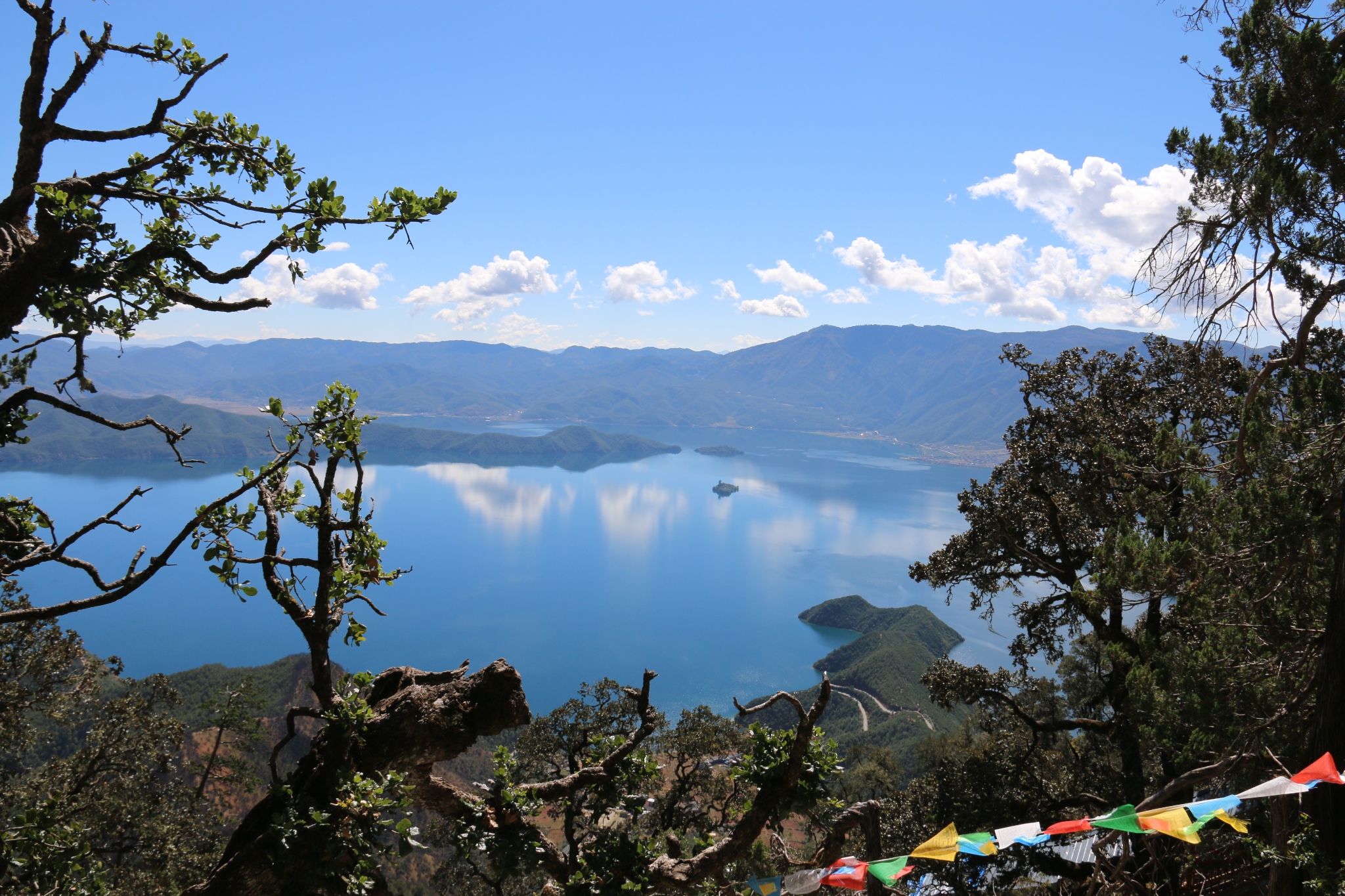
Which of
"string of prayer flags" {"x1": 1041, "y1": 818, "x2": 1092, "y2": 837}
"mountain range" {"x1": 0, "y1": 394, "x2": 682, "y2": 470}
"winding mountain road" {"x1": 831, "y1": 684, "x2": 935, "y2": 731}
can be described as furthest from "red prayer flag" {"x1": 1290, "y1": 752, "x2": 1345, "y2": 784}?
"mountain range" {"x1": 0, "y1": 394, "x2": 682, "y2": 470}

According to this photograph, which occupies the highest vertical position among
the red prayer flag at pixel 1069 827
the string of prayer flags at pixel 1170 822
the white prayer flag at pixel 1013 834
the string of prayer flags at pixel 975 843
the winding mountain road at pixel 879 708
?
the string of prayer flags at pixel 1170 822

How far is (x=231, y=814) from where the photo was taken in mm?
29828

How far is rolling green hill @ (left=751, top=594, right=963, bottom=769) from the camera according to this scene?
39562 millimetres

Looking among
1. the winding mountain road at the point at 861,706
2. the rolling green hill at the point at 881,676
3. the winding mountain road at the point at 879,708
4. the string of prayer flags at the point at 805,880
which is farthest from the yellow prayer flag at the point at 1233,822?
the winding mountain road at the point at 861,706

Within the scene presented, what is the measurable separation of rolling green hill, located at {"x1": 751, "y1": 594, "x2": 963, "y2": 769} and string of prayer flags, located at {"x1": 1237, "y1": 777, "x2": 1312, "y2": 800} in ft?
95.7

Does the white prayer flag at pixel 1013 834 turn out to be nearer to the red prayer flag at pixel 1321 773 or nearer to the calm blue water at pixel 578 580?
the red prayer flag at pixel 1321 773

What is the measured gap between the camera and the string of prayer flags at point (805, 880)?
3924 millimetres

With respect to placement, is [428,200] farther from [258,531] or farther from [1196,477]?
[1196,477]

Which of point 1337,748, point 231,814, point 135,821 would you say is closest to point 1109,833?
point 1337,748

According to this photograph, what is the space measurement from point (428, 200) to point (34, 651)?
968 cm

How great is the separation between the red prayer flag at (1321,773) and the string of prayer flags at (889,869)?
84.8 inches

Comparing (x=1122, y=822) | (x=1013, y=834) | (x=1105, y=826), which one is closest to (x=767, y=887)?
(x=1013, y=834)

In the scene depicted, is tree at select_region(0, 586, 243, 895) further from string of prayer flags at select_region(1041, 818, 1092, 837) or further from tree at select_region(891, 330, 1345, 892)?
tree at select_region(891, 330, 1345, 892)

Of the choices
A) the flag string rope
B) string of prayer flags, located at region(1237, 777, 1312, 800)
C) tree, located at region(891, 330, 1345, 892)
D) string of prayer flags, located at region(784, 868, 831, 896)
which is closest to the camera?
string of prayer flags, located at region(1237, 777, 1312, 800)
